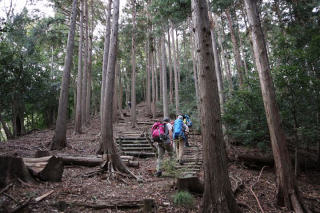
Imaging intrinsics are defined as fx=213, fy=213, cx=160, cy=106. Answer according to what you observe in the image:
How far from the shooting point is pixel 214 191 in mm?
3906

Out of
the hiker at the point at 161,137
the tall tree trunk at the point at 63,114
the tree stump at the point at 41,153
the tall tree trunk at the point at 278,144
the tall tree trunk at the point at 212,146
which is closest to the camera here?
the tall tree trunk at the point at 212,146

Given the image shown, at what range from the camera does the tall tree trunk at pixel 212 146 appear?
12.8 ft

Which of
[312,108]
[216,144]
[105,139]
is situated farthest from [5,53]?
[312,108]

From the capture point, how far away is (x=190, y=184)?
5086 mm

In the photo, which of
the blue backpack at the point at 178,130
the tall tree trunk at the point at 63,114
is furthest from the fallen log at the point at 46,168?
the tall tree trunk at the point at 63,114

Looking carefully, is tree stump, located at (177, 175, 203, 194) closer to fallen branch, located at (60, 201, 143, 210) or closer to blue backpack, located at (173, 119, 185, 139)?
fallen branch, located at (60, 201, 143, 210)

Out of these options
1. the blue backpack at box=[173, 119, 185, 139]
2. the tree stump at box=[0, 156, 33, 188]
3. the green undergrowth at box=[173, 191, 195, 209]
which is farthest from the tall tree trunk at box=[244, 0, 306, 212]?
the tree stump at box=[0, 156, 33, 188]

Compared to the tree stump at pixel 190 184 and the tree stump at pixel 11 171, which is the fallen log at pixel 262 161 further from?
the tree stump at pixel 11 171

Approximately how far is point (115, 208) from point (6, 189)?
1.91 meters

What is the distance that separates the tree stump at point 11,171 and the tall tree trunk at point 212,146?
377cm

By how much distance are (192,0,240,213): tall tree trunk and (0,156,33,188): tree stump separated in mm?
3767

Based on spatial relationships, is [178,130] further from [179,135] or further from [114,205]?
[114,205]

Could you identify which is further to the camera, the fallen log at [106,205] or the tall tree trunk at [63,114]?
the tall tree trunk at [63,114]

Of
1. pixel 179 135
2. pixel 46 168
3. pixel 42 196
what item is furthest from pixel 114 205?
pixel 179 135
